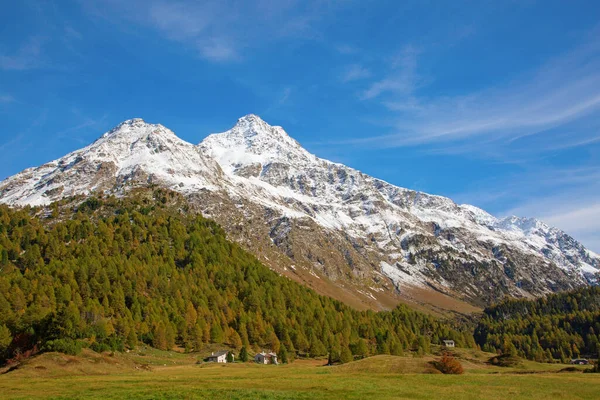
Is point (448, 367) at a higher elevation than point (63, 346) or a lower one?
lower

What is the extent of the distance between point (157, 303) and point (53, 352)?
92.3 meters

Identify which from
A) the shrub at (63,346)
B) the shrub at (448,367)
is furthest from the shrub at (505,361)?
the shrub at (63,346)

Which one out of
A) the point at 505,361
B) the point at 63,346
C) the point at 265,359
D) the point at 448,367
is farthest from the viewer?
the point at 505,361

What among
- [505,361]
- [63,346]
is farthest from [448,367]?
[505,361]

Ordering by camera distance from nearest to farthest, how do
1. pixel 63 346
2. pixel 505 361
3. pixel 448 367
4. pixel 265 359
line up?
pixel 448 367
pixel 63 346
pixel 265 359
pixel 505 361

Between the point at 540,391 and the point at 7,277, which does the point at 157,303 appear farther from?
the point at 540,391

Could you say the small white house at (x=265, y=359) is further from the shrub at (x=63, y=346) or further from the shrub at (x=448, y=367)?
the shrub at (x=448, y=367)

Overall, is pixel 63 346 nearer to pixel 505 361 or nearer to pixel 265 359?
pixel 265 359

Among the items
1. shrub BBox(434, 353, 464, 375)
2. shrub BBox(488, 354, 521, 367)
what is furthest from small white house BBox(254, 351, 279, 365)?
shrub BBox(488, 354, 521, 367)

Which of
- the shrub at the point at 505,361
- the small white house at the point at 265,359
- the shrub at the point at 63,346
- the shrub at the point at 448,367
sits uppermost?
the shrub at the point at 63,346

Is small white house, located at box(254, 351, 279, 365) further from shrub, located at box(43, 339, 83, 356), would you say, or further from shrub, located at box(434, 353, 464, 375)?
shrub, located at box(434, 353, 464, 375)

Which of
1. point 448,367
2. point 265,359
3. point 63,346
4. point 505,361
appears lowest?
point 505,361

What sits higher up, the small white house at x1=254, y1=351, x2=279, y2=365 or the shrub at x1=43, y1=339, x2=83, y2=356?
the shrub at x1=43, y1=339, x2=83, y2=356

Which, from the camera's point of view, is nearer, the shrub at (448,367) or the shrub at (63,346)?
the shrub at (448,367)
